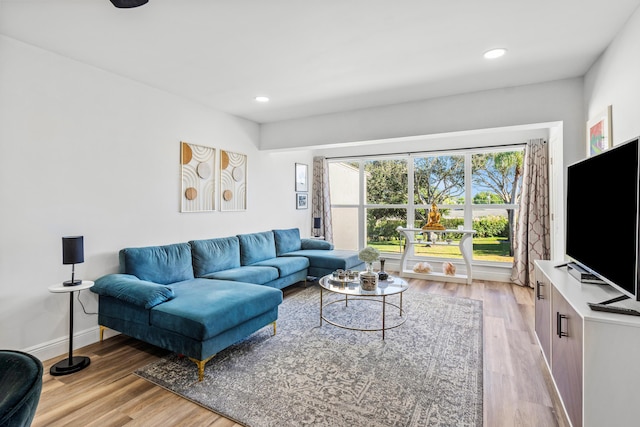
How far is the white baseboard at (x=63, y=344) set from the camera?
8.44 ft

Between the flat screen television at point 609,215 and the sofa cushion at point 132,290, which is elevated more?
the flat screen television at point 609,215

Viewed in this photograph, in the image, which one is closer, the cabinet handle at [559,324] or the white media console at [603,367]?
the white media console at [603,367]

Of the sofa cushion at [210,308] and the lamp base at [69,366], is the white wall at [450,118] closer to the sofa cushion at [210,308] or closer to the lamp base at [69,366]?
the sofa cushion at [210,308]

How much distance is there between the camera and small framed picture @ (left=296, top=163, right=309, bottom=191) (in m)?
6.02

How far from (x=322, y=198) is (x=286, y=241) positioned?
1514mm

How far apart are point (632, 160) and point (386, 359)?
1.97m

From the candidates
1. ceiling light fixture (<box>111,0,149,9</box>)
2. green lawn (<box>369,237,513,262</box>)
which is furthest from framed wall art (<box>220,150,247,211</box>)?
green lawn (<box>369,237,513,262</box>)

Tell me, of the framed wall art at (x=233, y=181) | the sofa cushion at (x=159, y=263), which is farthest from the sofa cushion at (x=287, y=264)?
the sofa cushion at (x=159, y=263)

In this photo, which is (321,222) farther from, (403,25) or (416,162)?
(403,25)

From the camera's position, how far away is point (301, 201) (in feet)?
20.1

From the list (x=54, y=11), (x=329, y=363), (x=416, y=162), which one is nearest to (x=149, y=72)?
(x=54, y=11)

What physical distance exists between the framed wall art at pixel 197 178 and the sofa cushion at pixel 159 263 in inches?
22.9

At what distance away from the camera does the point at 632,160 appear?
1510mm

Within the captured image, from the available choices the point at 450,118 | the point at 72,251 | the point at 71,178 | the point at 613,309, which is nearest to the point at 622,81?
the point at 450,118
